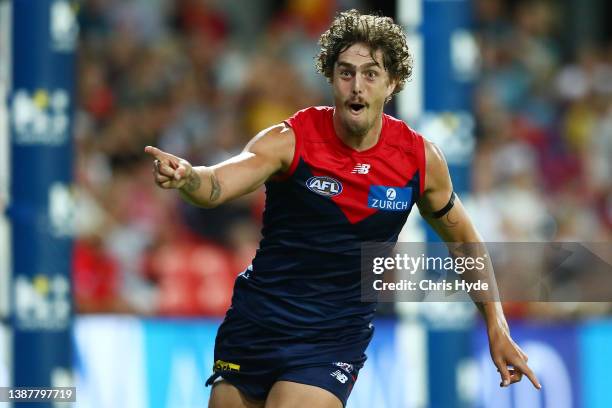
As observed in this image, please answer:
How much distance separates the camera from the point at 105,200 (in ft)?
35.5

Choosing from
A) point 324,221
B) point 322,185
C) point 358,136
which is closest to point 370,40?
point 358,136

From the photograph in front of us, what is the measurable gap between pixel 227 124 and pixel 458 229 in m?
6.59

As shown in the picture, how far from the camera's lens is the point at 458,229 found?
5523 millimetres

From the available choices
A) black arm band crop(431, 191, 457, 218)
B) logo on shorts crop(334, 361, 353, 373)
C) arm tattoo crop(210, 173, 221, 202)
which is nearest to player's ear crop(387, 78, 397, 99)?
black arm band crop(431, 191, 457, 218)

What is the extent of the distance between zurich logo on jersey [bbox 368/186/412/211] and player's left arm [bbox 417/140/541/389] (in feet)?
0.48

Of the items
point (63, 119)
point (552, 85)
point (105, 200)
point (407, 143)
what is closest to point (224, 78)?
point (105, 200)

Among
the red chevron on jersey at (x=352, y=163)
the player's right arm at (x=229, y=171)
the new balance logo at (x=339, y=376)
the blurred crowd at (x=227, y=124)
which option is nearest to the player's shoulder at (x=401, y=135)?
the red chevron on jersey at (x=352, y=163)

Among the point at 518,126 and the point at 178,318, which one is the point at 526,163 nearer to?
the point at 518,126

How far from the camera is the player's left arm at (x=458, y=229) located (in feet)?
17.4

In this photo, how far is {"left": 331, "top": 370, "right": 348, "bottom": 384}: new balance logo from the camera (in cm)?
522

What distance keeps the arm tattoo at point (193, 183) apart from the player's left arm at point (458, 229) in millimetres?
1147

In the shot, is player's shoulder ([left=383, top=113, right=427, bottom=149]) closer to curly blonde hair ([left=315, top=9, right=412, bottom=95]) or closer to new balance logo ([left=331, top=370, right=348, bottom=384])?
curly blonde hair ([left=315, top=9, right=412, bottom=95])

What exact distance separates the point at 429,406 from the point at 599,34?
26.7ft

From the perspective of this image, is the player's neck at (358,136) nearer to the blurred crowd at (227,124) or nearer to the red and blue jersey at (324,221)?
the red and blue jersey at (324,221)
